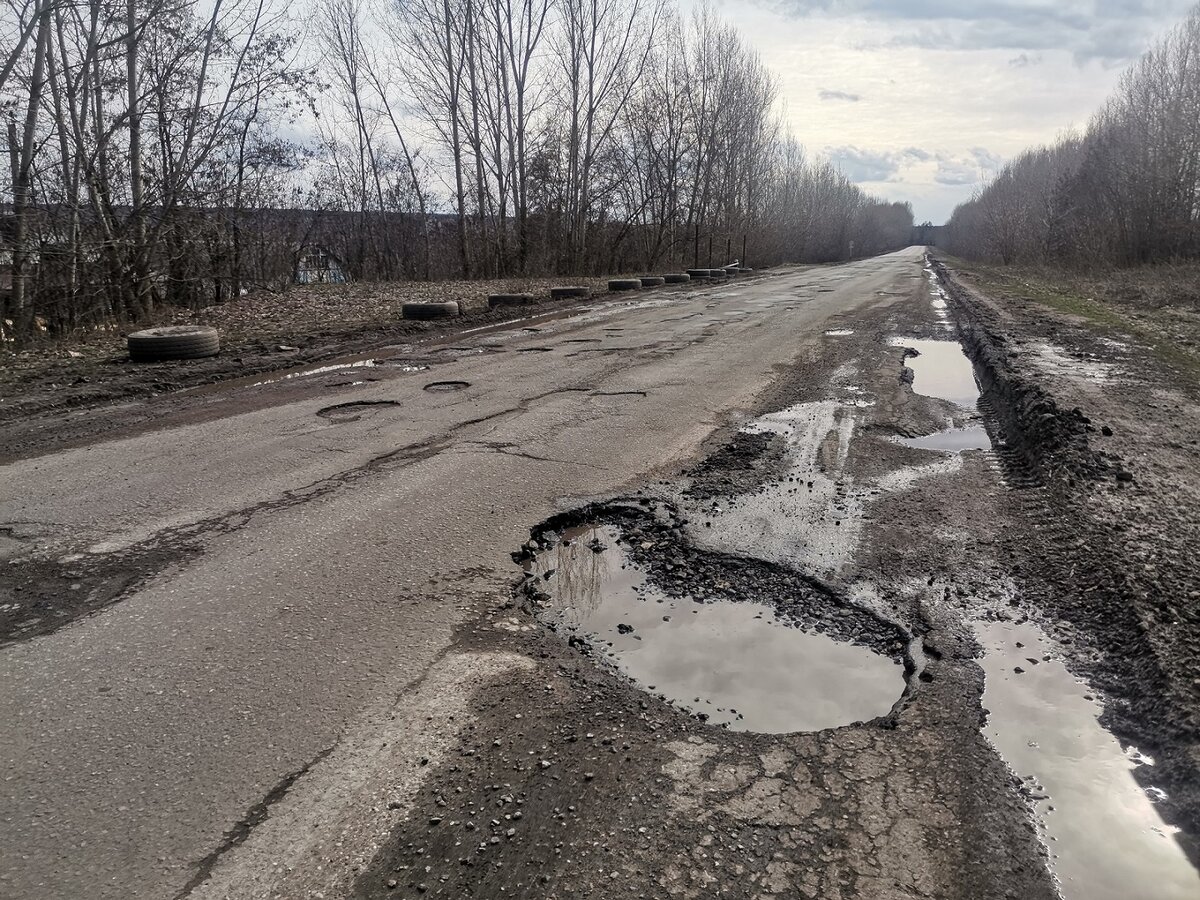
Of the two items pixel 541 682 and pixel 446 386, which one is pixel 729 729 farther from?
pixel 446 386

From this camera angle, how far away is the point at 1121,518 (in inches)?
145

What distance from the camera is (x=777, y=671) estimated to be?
2684 millimetres

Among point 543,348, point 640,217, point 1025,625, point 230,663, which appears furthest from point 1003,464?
point 640,217

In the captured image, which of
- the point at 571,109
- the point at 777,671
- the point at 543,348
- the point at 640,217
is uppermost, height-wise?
the point at 571,109

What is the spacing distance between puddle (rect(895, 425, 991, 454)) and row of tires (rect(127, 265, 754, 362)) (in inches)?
293

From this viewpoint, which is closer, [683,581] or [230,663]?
[230,663]

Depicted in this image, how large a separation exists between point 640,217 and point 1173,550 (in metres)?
29.9

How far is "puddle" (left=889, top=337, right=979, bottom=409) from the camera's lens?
24.0 feet

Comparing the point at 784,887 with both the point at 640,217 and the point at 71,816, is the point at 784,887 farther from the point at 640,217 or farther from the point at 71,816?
the point at 640,217

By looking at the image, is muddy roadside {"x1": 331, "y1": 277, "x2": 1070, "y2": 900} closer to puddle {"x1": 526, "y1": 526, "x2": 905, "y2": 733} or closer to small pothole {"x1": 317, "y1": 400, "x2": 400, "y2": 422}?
puddle {"x1": 526, "y1": 526, "x2": 905, "y2": 733}

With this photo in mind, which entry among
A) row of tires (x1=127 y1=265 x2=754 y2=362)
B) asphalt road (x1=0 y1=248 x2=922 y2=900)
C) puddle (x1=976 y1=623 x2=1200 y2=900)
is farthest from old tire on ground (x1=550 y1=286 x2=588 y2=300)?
puddle (x1=976 y1=623 x2=1200 y2=900)

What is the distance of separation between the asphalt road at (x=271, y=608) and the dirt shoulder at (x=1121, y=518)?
2.07 m

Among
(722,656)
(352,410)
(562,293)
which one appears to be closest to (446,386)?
(352,410)

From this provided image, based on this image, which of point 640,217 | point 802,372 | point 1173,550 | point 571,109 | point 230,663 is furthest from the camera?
point 640,217
